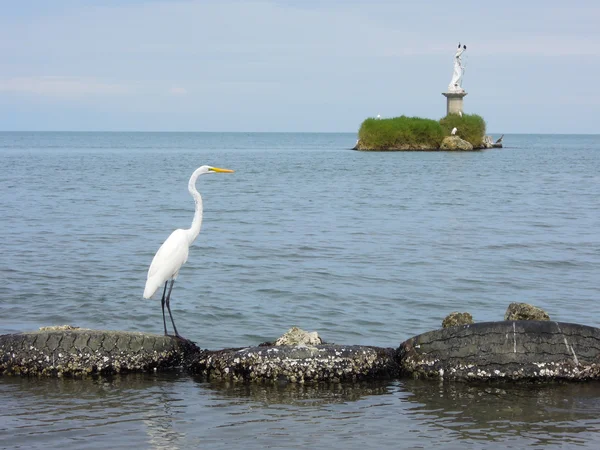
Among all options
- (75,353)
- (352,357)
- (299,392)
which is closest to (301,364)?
(299,392)

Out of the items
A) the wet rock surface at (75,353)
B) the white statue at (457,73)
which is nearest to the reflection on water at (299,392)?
the wet rock surface at (75,353)

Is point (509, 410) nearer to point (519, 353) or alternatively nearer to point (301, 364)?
point (519, 353)

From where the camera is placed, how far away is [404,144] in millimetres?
78438

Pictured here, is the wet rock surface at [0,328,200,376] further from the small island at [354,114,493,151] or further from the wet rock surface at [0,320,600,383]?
the small island at [354,114,493,151]

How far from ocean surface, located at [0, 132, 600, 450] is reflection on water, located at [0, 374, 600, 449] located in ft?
0.07

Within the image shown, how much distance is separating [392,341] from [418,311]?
1649 millimetres

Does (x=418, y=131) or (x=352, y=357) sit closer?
(x=352, y=357)

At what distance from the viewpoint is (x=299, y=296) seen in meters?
12.3

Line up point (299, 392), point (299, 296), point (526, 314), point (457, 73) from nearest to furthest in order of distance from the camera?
point (299, 392)
point (526, 314)
point (299, 296)
point (457, 73)

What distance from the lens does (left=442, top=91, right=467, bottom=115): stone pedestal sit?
76.4 meters

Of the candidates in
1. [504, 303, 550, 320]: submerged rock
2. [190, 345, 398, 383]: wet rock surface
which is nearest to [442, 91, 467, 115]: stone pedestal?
[504, 303, 550, 320]: submerged rock

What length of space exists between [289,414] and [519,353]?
2.26 m

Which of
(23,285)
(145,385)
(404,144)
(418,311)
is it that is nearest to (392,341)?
(418,311)

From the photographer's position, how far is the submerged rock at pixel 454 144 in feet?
248
